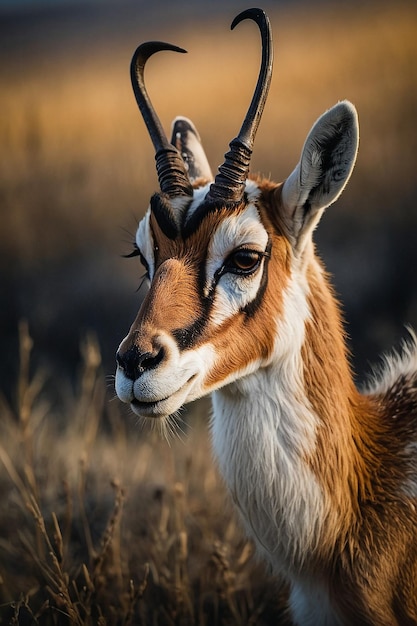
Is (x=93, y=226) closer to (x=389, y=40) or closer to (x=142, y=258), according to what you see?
(x=389, y=40)

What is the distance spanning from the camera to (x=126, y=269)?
996 centimetres

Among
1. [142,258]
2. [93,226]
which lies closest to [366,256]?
[93,226]

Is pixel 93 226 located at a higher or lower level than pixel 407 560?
higher

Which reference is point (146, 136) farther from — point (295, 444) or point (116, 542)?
point (295, 444)

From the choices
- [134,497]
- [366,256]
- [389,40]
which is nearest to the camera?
[134,497]

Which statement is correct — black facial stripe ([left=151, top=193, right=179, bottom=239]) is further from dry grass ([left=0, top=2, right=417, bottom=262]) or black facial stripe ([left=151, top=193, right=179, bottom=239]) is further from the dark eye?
dry grass ([left=0, top=2, right=417, bottom=262])

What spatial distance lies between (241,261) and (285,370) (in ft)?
1.73

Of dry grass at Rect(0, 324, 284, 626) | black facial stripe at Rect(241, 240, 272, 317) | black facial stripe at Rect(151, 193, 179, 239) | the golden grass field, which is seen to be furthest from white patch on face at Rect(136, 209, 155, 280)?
dry grass at Rect(0, 324, 284, 626)

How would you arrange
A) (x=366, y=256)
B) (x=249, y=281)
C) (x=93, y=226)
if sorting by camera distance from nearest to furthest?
1. (x=249, y=281)
2. (x=366, y=256)
3. (x=93, y=226)

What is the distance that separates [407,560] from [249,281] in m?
1.38

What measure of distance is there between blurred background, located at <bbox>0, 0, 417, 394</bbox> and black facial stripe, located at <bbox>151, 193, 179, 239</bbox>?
4.03 meters

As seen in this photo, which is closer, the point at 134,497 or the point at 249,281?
the point at 249,281

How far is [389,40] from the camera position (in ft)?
22.0

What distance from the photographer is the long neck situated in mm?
3314
